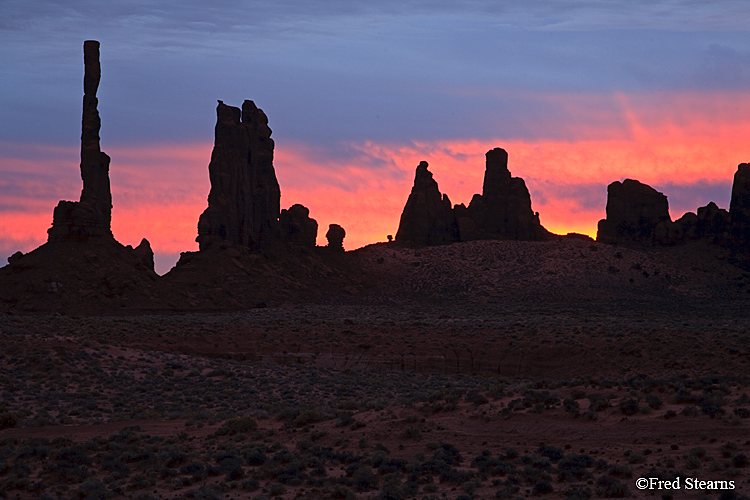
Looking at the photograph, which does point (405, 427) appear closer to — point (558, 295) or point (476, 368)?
point (476, 368)

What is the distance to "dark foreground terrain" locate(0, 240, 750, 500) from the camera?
18.4 meters

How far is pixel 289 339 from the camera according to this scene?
181 feet

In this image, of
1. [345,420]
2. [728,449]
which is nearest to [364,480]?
[345,420]

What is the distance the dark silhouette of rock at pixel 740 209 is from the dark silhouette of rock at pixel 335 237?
5146 cm

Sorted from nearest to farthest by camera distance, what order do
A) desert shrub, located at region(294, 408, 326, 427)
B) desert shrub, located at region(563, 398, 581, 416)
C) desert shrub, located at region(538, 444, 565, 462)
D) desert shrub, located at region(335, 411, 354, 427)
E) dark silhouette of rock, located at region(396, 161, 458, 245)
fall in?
1. desert shrub, located at region(538, 444, 565, 462)
2. desert shrub, located at region(563, 398, 581, 416)
3. desert shrub, located at region(335, 411, 354, 427)
4. desert shrub, located at region(294, 408, 326, 427)
5. dark silhouette of rock, located at region(396, 161, 458, 245)

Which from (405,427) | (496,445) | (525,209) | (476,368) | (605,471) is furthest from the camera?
(525,209)

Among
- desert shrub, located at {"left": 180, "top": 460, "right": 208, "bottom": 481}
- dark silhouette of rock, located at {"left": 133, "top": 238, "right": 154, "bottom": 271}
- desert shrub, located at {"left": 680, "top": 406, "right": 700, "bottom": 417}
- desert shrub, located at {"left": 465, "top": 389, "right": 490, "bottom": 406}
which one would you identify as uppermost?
dark silhouette of rock, located at {"left": 133, "top": 238, "right": 154, "bottom": 271}

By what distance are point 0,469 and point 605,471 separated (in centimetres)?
1456

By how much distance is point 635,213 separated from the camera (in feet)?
384

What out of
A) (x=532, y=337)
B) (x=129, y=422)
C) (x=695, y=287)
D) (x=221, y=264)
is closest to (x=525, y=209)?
(x=695, y=287)

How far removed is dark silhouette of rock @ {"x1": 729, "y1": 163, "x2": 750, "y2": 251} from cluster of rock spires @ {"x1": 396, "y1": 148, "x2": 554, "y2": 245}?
82.9ft

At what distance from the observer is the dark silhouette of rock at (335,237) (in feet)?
352

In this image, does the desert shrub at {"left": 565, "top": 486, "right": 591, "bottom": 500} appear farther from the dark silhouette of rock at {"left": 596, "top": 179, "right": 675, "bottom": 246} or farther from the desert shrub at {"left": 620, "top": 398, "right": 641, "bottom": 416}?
the dark silhouette of rock at {"left": 596, "top": 179, "right": 675, "bottom": 246}

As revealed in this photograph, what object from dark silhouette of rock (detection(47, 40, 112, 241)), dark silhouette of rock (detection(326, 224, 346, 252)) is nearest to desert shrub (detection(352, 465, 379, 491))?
dark silhouette of rock (detection(47, 40, 112, 241))
